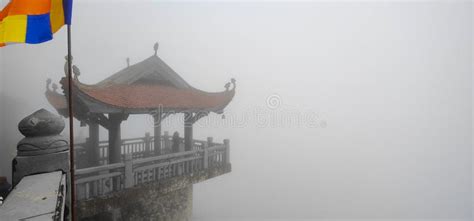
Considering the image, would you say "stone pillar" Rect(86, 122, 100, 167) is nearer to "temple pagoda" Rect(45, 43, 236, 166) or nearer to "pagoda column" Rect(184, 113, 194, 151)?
"temple pagoda" Rect(45, 43, 236, 166)

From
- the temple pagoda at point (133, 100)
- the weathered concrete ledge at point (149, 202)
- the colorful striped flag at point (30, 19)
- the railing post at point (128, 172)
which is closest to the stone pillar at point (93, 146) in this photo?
the temple pagoda at point (133, 100)

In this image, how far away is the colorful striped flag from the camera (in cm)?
227

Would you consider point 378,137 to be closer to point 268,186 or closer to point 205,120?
point 268,186

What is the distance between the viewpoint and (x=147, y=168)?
198 inches

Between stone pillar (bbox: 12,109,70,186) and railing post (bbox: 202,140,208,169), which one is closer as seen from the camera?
stone pillar (bbox: 12,109,70,186)

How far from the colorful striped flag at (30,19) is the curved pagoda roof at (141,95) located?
77.8 inches

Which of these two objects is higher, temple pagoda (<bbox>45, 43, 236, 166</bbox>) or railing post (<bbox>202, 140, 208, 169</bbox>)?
temple pagoda (<bbox>45, 43, 236, 166</bbox>)

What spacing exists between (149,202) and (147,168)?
1.10m

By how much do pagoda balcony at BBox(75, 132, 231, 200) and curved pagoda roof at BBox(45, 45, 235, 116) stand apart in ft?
3.05

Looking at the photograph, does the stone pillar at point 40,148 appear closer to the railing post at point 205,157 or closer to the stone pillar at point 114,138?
the stone pillar at point 114,138

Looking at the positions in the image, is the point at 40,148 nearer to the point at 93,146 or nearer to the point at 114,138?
the point at 114,138

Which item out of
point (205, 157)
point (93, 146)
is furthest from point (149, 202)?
point (93, 146)

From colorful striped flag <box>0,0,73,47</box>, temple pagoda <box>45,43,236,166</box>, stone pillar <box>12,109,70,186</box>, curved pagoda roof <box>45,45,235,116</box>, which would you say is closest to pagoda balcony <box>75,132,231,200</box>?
temple pagoda <box>45,43,236,166</box>

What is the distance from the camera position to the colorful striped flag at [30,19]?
2271 millimetres
